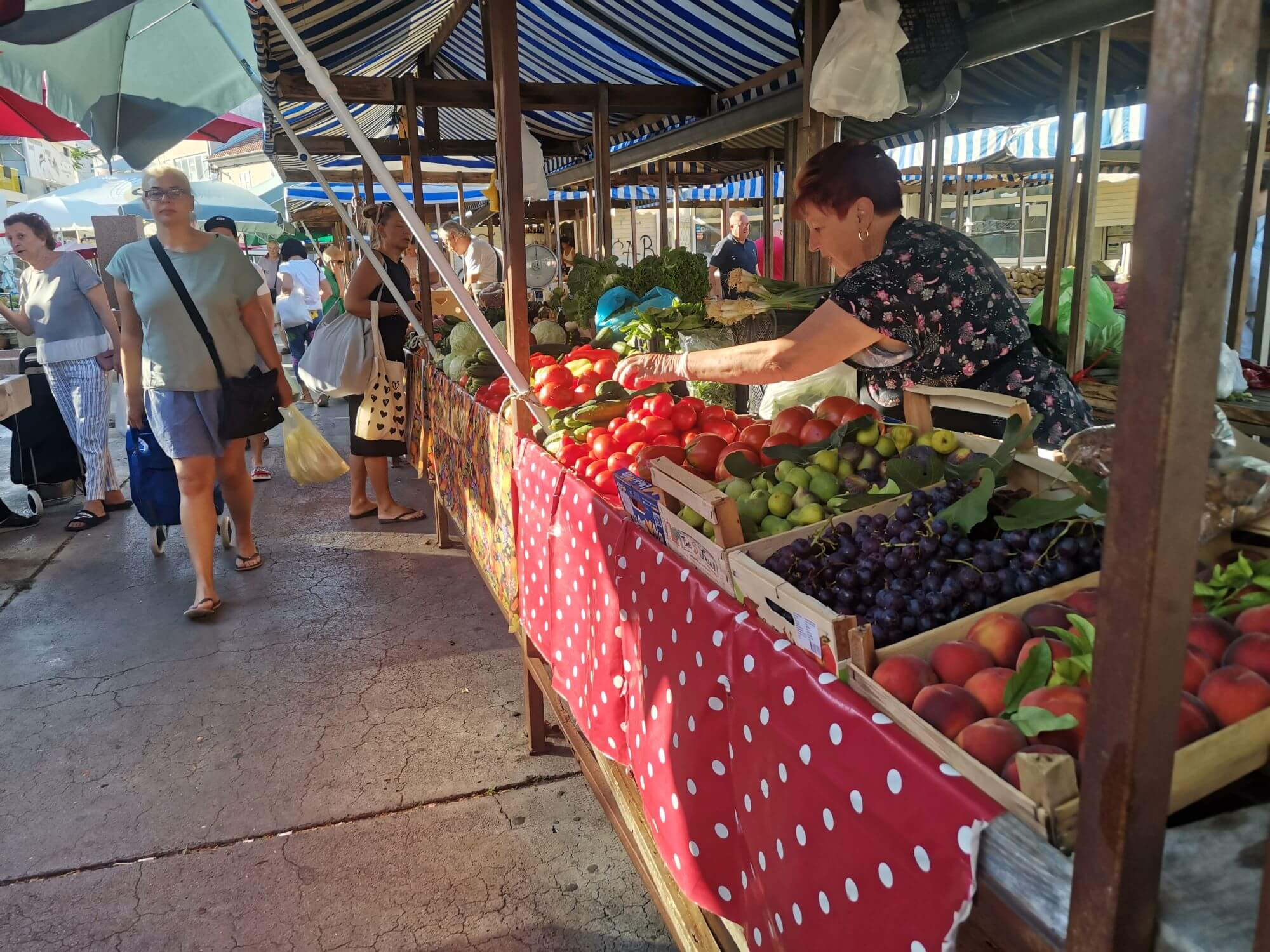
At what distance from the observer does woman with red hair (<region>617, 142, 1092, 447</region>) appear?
2469mm

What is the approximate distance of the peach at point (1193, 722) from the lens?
3.28 feet

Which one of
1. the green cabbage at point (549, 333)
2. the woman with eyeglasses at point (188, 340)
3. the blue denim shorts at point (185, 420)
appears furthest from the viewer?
the green cabbage at point (549, 333)

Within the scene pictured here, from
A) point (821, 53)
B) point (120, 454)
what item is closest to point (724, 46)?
point (821, 53)

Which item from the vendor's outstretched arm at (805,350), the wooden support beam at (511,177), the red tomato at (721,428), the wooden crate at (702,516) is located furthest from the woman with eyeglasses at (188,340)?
the wooden crate at (702,516)

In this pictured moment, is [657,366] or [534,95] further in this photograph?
[534,95]

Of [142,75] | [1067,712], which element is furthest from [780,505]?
[142,75]

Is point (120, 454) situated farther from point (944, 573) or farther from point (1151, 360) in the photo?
point (1151, 360)

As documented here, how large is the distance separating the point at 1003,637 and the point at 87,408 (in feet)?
21.1

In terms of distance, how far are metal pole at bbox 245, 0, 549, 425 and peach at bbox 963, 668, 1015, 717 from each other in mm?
2118

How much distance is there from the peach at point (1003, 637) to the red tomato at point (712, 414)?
154 centimetres

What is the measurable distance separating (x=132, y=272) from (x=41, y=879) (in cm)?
267

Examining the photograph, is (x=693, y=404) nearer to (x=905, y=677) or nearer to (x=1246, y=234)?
(x=905, y=677)

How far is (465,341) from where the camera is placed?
511cm

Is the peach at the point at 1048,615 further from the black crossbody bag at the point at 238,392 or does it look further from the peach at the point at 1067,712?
the black crossbody bag at the point at 238,392
